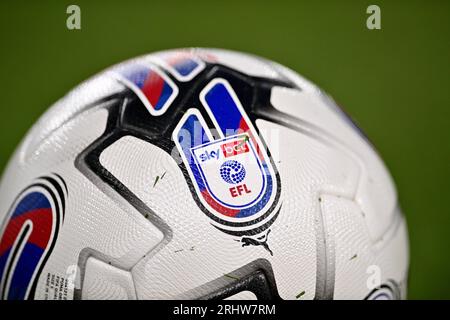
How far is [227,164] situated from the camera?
85 centimetres

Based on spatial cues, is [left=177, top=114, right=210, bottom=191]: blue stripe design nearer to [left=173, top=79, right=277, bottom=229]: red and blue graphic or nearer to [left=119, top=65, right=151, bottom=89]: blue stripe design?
[left=173, top=79, right=277, bottom=229]: red and blue graphic

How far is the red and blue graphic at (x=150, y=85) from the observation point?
0.91 metres

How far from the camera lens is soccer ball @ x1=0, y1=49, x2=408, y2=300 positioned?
0.83 metres

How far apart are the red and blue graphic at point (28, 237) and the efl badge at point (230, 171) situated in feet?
0.66

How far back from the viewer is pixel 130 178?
854mm

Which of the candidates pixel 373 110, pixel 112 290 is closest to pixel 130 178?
pixel 112 290

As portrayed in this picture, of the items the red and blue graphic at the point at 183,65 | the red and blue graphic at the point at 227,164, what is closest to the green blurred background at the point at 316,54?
the red and blue graphic at the point at 183,65

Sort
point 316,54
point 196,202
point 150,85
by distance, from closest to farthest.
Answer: point 196,202
point 150,85
point 316,54

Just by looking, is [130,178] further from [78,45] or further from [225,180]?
[78,45]

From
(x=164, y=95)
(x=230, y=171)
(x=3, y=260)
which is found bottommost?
(x=3, y=260)

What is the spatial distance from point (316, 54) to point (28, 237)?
4.45 feet

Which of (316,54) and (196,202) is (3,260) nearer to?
(196,202)

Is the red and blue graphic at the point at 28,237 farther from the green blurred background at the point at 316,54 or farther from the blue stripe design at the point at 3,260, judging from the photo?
the green blurred background at the point at 316,54

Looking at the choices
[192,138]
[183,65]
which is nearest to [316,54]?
[183,65]
